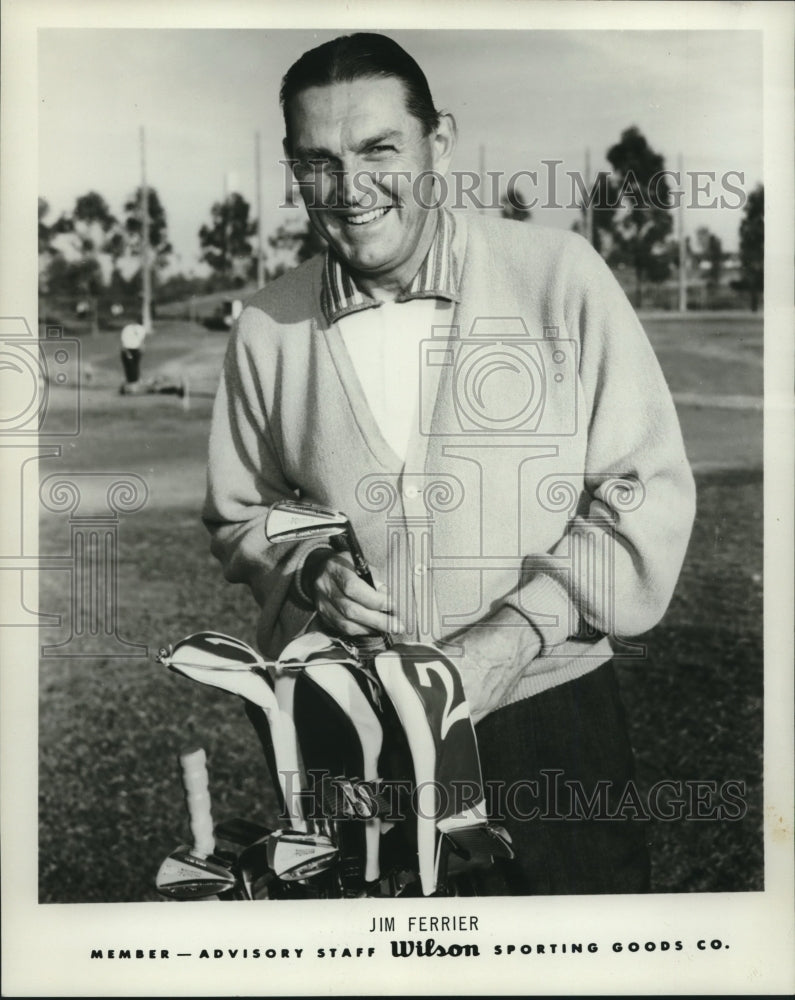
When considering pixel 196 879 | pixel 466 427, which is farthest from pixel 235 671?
pixel 466 427

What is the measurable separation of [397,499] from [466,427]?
0.54 ft

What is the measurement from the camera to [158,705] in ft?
7.75

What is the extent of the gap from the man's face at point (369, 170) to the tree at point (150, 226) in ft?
0.79

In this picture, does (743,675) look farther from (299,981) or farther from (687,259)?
(299,981)

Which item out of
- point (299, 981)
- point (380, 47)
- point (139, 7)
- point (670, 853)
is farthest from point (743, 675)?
point (139, 7)

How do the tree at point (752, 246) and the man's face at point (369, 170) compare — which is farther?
the tree at point (752, 246)

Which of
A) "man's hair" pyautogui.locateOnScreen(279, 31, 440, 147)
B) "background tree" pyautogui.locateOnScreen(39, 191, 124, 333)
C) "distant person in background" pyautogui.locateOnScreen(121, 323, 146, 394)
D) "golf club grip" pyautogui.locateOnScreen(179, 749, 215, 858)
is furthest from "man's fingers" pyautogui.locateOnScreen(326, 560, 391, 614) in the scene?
"man's hair" pyautogui.locateOnScreen(279, 31, 440, 147)

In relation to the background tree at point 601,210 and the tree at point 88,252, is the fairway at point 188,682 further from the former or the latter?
the background tree at point 601,210

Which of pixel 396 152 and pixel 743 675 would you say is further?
pixel 743 675

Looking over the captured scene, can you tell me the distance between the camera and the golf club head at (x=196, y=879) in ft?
7.58

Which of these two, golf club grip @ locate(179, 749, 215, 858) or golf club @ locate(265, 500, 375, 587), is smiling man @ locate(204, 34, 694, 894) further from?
golf club grip @ locate(179, 749, 215, 858)

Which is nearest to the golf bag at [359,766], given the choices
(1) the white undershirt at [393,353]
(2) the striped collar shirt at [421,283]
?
(1) the white undershirt at [393,353]

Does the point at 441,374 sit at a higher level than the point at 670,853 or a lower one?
higher

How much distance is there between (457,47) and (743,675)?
1.17m
